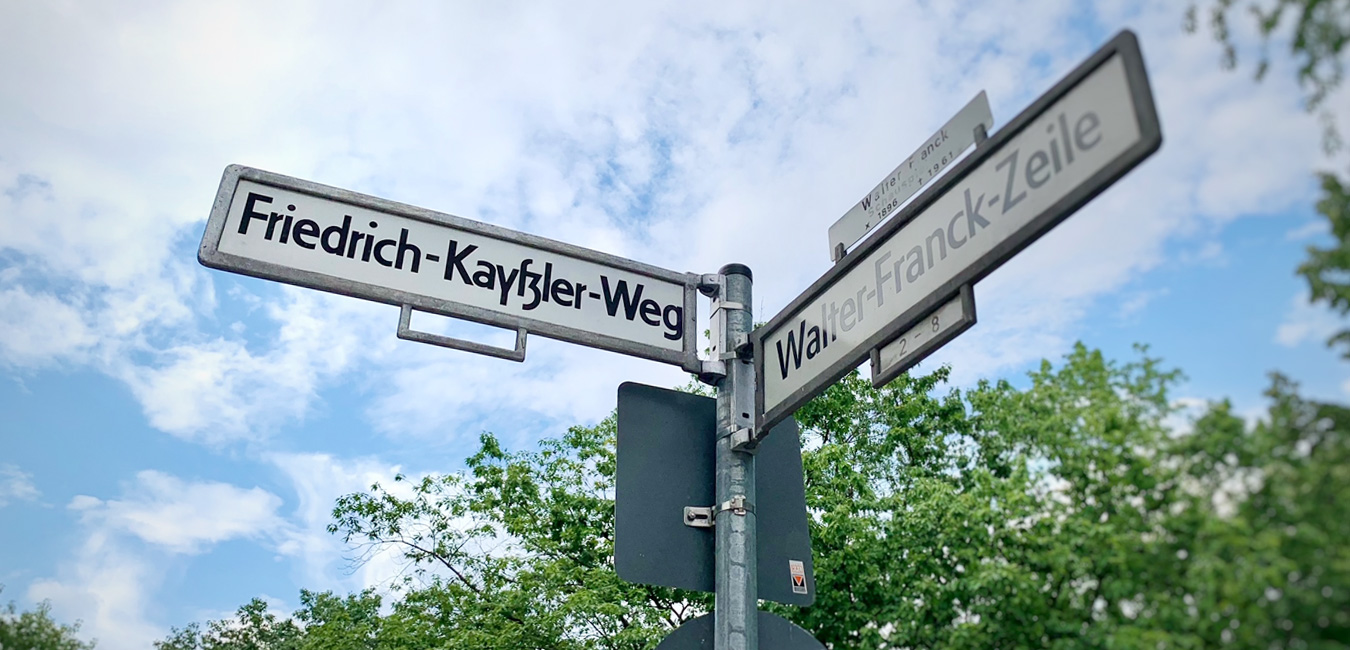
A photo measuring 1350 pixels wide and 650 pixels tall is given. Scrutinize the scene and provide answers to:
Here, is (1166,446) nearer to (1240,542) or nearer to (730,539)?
(1240,542)

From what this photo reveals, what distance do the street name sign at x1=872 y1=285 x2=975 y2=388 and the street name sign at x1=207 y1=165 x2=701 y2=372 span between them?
0.82 metres

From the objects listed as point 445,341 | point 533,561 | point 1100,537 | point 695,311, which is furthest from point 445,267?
point 533,561

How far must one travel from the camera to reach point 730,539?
2.76 metres

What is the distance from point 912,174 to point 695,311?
100 centimetres

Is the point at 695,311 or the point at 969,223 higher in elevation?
the point at 695,311

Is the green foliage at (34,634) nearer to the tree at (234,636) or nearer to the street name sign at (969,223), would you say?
the tree at (234,636)

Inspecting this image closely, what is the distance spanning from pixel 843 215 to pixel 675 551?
41.1 inches

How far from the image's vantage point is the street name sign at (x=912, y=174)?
218 cm

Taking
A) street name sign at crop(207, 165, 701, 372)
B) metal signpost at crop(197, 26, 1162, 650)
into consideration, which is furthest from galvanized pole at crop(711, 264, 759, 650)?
street name sign at crop(207, 165, 701, 372)

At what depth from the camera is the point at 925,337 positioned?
87.2 inches

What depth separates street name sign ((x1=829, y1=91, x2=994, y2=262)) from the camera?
218 cm

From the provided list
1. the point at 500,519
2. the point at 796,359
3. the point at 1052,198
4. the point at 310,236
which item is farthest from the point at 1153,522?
the point at 500,519

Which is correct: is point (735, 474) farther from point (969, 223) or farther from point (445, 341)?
point (969, 223)

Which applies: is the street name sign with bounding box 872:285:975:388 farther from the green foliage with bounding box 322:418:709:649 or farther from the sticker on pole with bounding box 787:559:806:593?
the green foliage with bounding box 322:418:709:649
